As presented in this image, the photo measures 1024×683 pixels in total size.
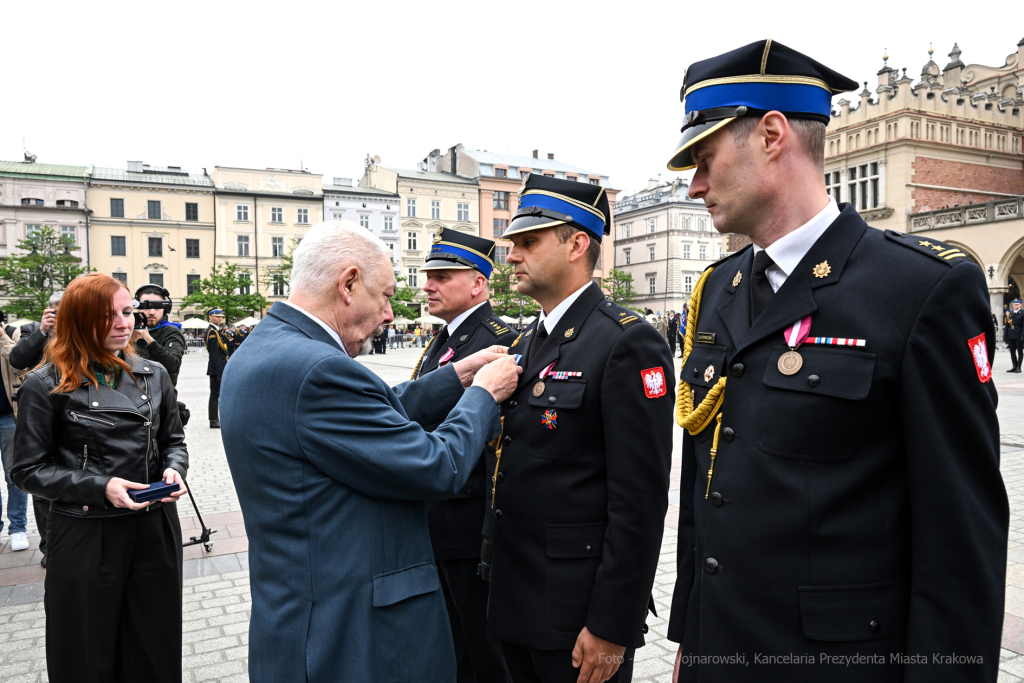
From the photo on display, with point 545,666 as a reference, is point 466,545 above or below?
above

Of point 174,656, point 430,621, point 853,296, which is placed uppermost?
point 853,296

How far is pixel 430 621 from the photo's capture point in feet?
6.91

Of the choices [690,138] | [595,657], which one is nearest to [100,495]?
[595,657]

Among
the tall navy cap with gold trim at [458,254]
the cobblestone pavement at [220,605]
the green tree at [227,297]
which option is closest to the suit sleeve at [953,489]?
the cobblestone pavement at [220,605]

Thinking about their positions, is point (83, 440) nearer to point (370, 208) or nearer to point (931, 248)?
point (931, 248)

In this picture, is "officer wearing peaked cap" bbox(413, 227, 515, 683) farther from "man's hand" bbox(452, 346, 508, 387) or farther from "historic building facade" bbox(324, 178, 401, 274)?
"historic building facade" bbox(324, 178, 401, 274)

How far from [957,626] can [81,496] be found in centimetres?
324

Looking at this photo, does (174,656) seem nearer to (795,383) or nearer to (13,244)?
(795,383)

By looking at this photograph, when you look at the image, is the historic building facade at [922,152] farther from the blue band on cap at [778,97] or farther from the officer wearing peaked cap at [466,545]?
the blue band on cap at [778,97]

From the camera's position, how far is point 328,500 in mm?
1952

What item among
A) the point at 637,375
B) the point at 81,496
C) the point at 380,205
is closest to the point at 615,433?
the point at 637,375

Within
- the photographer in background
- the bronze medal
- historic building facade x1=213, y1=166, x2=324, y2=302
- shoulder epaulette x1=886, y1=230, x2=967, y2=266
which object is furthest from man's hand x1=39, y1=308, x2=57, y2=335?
historic building facade x1=213, y1=166, x2=324, y2=302

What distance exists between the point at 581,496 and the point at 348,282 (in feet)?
3.53

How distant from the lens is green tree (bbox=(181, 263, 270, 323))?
4731 centimetres
